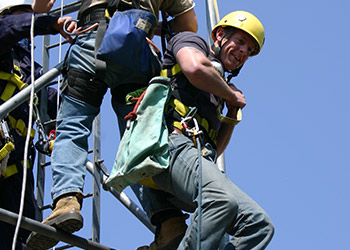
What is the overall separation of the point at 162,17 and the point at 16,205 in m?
2.11

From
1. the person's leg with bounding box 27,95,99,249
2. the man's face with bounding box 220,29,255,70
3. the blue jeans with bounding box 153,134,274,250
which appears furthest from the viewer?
the man's face with bounding box 220,29,255,70

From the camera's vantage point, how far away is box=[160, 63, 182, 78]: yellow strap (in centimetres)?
723

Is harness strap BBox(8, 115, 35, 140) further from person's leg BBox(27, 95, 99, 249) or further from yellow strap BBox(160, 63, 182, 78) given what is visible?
yellow strap BBox(160, 63, 182, 78)

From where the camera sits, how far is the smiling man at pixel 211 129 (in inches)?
253

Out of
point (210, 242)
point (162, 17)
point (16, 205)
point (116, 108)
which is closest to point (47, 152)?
point (16, 205)

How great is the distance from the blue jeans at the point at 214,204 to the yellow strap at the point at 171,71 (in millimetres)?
663

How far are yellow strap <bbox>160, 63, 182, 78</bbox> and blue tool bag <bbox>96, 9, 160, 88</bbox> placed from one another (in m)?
0.07

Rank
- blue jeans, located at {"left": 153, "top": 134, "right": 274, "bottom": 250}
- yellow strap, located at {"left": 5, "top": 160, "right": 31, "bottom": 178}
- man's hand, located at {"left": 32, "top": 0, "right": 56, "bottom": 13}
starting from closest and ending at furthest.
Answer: blue jeans, located at {"left": 153, "top": 134, "right": 274, "bottom": 250}, man's hand, located at {"left": 32, "top": 0, "right": 56, "bottom": 13}, yellow strap, located at {"left": 5, "top": 160, "right": 31, "bottom": 178}

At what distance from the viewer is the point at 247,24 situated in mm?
7523

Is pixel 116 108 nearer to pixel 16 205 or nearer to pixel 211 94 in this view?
pixel 211 94

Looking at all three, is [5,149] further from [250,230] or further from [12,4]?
[250,230]

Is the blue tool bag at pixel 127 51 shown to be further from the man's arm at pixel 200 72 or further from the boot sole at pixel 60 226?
the boot sole at pixel 60 226

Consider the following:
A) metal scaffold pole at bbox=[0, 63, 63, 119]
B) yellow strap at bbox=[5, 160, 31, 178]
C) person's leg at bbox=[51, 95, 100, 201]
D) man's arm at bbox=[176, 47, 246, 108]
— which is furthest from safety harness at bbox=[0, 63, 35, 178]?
man's arm at bbox=[176, 47, 246, 108]

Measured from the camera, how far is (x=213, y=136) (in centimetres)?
736
